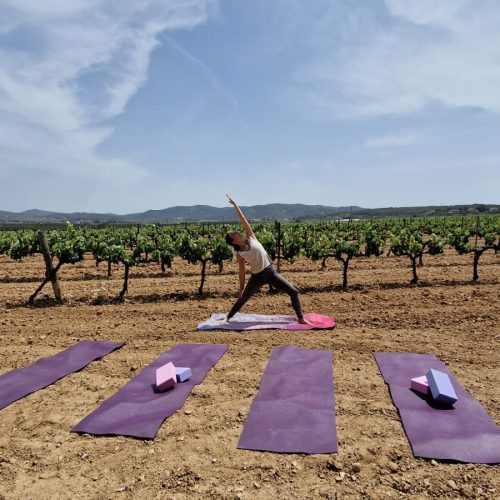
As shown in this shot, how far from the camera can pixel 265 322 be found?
7969 mm

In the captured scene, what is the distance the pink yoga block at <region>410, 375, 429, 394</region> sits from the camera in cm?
469

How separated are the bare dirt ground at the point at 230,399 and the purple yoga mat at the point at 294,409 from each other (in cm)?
12

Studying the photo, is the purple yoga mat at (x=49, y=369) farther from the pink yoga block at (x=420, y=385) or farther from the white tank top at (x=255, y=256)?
the pink yoga block at (x=420, y=385)

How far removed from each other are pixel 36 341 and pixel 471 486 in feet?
23.3

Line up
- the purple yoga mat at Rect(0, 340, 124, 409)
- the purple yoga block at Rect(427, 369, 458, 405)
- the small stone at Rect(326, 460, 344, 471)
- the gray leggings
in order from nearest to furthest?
→ the small stone at Rect(326, 460, 344, 471), the purple yoga block at Rect(427, 369, 458, 405), the purple yoga mat at Rect(0, 340, 124, 409), the gray leggings

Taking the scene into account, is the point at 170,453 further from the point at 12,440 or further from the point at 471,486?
the point at 471,486

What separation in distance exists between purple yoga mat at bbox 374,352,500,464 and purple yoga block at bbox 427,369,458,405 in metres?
0.11

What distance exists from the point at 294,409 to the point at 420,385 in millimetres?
1592

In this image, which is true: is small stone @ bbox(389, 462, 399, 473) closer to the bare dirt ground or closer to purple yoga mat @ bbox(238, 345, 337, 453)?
the bare dirt ground

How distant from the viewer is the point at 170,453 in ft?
12.6

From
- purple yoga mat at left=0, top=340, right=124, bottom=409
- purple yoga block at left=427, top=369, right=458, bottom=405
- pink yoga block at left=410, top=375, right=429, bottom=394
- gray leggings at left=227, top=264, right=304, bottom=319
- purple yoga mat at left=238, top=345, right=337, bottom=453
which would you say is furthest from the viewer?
gray leggings at left=227, top=264, right=304, bottom=319

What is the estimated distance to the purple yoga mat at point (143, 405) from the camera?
13.8 feet

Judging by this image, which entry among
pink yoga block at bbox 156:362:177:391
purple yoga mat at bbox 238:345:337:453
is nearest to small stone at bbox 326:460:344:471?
purple yoga mat at bbox 238:345:337:453

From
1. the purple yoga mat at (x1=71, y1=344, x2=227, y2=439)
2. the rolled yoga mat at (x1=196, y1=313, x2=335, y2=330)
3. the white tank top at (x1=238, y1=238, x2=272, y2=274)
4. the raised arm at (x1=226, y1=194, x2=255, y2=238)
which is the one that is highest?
the raised arm at (x1=226, y1=194, x2=255, y2=238)
